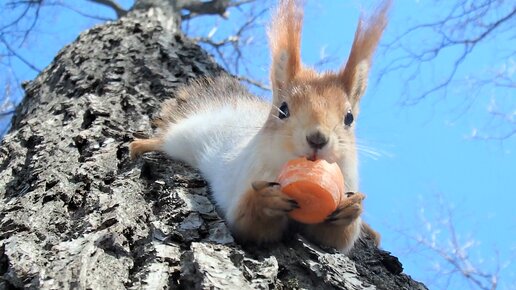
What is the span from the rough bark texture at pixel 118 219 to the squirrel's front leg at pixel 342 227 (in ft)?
0.20

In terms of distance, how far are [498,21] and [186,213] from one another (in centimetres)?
296

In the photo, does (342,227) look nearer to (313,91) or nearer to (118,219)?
(313,91)

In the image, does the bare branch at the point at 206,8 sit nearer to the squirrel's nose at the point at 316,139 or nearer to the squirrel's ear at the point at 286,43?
the squirrel's ear at the point at 286,43

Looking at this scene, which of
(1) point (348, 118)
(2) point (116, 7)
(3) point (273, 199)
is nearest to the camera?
(3) point (273, 199)

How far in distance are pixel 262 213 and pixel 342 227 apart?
0.79 feet

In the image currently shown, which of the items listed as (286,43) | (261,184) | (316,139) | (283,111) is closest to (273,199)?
(261,184)

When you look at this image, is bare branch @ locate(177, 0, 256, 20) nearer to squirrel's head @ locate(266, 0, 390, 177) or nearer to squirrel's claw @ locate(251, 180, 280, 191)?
squirrel's head @ locate(266, 0, 390, 177)

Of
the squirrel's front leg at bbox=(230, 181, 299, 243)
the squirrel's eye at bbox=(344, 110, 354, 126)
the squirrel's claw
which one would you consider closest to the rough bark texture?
the squirrel's front leg at bbox=(230, 181, 299, 243)

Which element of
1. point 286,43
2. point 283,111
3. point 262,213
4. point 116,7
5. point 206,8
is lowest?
point 262,213

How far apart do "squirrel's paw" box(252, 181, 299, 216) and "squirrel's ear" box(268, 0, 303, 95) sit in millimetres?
432

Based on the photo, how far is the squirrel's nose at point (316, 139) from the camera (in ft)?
5.13

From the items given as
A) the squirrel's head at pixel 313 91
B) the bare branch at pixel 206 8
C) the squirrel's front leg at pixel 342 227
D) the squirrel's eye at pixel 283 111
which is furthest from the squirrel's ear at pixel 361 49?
the bare branch at pixel 206 8

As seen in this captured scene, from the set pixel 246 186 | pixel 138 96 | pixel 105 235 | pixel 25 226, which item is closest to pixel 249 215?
pixel 246 186

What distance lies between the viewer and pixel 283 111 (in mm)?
1726
